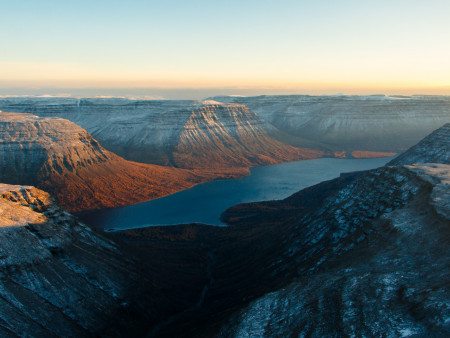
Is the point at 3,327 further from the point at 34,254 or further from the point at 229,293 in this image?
the point at 229,293

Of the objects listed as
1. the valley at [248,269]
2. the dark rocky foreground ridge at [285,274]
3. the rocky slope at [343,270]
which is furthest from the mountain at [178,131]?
the dark rocky foreground ridge at [285,274]

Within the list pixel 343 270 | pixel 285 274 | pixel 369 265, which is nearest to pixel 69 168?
pixel 285 274

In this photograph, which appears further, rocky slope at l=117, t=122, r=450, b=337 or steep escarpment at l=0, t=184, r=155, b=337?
steep escarpment at l=0, t=184, r=155, b=337

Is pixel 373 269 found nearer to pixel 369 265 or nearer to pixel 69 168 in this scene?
pixel 369 265

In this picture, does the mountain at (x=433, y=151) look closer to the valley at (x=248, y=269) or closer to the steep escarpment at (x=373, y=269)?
the valley at (x=248, y=269)

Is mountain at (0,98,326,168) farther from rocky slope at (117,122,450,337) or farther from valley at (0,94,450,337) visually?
rocky slope at (117,122,450,337)

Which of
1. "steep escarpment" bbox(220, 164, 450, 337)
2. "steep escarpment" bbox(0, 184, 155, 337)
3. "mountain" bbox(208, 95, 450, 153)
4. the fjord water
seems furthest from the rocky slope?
"mountain" bbox(208, 95, 450, 153)
